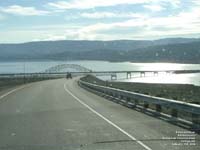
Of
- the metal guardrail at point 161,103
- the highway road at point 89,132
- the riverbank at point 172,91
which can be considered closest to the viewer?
the highway road at point 89,132

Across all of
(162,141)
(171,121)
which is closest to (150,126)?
(171,121)

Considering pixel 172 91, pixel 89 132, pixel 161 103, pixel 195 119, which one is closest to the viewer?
pixel 89 132

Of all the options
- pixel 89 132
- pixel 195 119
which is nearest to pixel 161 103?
pixel 195 119

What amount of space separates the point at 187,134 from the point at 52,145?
4.01 metres

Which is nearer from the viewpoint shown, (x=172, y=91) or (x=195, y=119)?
(x=195, y=119)

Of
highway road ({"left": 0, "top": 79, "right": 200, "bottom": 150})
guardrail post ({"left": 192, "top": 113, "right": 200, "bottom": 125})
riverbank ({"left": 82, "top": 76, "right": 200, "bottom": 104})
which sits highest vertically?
guardrail post ({"left": 192, "top": 113, "right": 200, "bottom": 125})

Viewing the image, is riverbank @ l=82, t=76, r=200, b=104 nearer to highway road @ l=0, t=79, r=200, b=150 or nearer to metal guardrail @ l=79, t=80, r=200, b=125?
metal guardrail @ l=79, t=80, r=200, b=125

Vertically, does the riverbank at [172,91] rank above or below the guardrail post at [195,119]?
below

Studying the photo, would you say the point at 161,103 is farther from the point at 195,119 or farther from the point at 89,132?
the point at 89,132

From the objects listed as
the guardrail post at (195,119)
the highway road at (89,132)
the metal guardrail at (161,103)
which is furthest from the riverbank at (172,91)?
the guardrail post at (195,119)

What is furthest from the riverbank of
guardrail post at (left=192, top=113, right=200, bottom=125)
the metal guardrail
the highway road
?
guardrail post at (left=192, top=113, right=200, bottom=125)

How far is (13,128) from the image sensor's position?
16.0 meters

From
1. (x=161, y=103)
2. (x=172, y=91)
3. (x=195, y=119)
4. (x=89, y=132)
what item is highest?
(x=161, y=103)

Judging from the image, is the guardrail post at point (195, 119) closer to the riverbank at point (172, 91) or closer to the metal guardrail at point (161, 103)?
the metal guardrail at point (161, 103)
